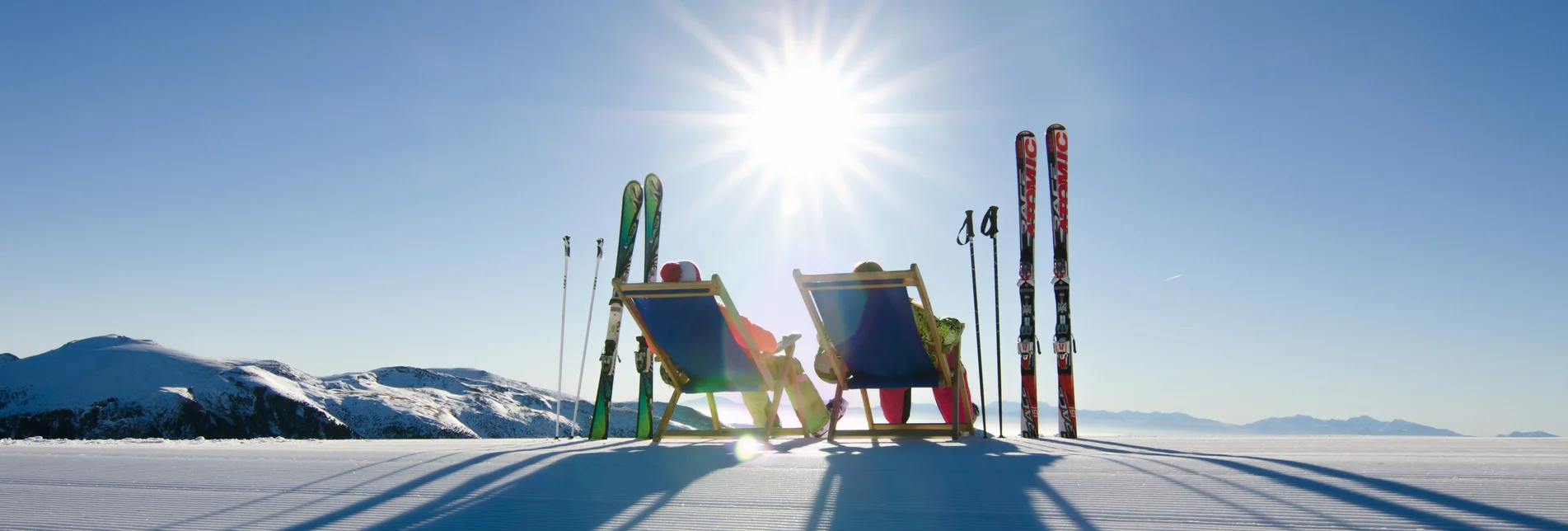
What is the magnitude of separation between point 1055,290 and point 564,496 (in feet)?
19.0

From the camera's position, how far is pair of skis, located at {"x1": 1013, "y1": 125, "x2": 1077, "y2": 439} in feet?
23.9

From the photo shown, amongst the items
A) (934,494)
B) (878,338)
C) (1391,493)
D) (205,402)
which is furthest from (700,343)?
(205,402)

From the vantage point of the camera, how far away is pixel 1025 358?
732cm

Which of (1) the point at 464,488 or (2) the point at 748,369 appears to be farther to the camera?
(2) the point at 748,369

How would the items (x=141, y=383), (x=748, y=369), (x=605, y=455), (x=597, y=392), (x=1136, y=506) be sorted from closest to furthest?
1. (x=1136, y=506)
2. (x=605, y=455)
3. (x=748, y=369)
4. (x=597, y=392)
5. (x=141, y=383)

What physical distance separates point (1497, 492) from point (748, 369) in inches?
180

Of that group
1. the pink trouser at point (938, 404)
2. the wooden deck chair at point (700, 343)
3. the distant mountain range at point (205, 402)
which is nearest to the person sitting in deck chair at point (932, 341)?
the pink trouser at point (938, 404)

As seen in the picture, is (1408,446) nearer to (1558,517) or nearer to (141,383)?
(1558,517)

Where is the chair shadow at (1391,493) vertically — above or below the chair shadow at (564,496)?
above

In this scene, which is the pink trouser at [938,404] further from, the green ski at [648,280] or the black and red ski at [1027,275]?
the green ski at [648,280]

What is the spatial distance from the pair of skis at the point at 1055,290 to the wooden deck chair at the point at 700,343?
2.08 metres

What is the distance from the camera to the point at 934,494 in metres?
2.33

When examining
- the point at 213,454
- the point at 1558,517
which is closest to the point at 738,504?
the point at 1558,517

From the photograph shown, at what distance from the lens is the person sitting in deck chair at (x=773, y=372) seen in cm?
619
